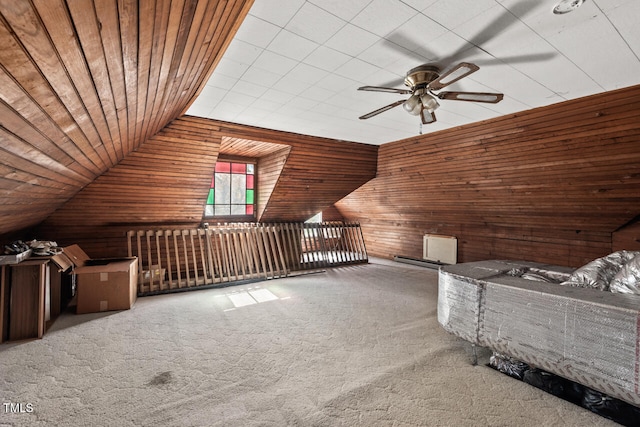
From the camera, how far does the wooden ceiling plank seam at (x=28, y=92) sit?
0.85 m

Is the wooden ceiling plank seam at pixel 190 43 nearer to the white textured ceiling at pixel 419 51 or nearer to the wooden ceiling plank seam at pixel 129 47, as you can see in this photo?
the wooden ceiling plank seam at pixel 129 47

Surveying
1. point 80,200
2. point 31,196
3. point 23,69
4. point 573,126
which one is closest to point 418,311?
point 573,126

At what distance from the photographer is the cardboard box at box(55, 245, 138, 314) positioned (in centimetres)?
341

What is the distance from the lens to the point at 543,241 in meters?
5.01

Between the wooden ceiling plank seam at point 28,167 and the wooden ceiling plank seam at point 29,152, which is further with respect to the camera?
the wooden ceiling plank seam at point 28,167

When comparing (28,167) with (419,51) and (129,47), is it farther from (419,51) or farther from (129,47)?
(419,51)

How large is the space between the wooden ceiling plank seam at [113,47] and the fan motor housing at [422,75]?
2.12m

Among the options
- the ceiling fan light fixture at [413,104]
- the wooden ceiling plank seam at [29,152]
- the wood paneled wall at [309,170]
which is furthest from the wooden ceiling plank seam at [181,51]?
the ceiling fan light fixture at [413,104]

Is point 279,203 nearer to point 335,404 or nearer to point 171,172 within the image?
point 171,172

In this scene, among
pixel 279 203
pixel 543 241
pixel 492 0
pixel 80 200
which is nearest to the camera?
pixel 492 0

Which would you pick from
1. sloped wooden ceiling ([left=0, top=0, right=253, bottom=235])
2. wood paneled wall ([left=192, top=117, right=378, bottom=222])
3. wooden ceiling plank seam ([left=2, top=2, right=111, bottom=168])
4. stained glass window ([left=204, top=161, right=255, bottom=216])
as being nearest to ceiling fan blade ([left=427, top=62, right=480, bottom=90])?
sloped wooden ceiling ([left=0, top=0, right=253, bottom=235])

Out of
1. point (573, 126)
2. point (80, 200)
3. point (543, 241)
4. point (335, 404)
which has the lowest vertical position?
point (335, 404)

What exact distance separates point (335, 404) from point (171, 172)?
151 inches

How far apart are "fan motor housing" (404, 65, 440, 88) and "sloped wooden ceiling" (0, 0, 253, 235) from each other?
56.9 inches
